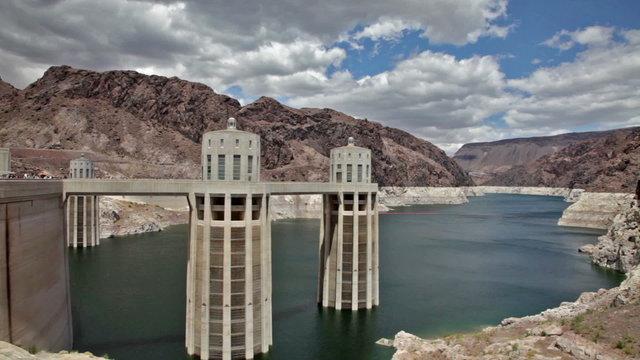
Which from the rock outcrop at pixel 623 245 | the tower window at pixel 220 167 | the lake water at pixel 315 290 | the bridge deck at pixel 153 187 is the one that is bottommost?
the lake water at pixel 315 290

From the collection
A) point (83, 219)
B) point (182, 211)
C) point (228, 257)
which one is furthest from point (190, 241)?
point (182, 211)

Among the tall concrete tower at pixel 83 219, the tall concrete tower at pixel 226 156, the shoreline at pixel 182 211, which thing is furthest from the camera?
the shoreline at pixel 182 211

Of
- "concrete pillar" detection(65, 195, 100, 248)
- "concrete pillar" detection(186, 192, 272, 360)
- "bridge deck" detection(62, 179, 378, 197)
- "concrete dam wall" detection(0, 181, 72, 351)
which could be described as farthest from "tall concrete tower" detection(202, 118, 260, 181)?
"concrete pillar" detection(65, 195, 100, 248)

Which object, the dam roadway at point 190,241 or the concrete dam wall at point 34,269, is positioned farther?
the dam roadway at point 190,241

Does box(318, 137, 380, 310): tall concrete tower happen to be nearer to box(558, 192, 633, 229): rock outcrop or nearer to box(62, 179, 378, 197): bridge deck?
box(62, 179, 378, 197): bridge deck

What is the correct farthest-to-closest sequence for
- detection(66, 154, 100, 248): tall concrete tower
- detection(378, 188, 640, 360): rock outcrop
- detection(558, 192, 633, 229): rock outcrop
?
detection(558, 192, 633, 229): rock outcrop < detection(66, 154, 100, 248): tall concrete tower < detection(378, 188, 640, 360): rock outcrop

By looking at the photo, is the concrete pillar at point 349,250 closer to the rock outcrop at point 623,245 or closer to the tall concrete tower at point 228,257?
the tall concrete tower at point 228,257

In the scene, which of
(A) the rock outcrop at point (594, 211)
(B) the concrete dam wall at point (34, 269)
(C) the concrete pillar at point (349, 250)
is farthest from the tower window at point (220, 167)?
(A) the rock outcrop at point (594, 211)
